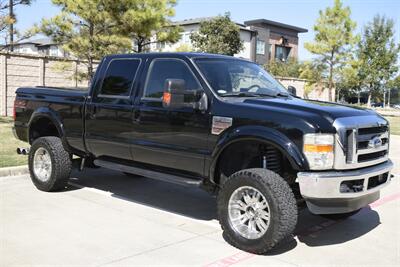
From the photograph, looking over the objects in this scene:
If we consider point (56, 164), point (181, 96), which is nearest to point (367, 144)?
point (181, 96)

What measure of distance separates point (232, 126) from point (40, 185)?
3.60 metres

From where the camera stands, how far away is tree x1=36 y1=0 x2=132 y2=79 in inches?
615

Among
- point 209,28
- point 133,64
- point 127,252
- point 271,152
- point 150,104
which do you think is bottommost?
point 127,252

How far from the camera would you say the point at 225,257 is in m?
4.74

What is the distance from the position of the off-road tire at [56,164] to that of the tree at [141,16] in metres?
9.64

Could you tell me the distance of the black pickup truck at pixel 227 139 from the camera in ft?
15.4

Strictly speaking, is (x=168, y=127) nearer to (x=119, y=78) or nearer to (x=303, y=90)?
(x=119, y=78)

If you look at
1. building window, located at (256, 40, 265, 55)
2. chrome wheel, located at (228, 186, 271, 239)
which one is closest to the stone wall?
chrome wheel, located at (228, 186, 271, 239)

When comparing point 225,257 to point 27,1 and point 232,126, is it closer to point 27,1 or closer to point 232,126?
point 232,126

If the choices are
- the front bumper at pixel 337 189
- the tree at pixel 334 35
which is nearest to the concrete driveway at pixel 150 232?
the front bumper at pixel 337 189

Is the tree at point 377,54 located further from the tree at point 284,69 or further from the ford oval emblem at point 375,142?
the ford oval emblem at point 375,142

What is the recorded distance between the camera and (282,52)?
62500 mm

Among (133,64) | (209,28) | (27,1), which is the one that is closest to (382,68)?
(209,28)

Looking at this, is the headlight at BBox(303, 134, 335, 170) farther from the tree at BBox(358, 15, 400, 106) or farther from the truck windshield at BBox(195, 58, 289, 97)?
the tree at BBox(358, 15, 400, 106)
